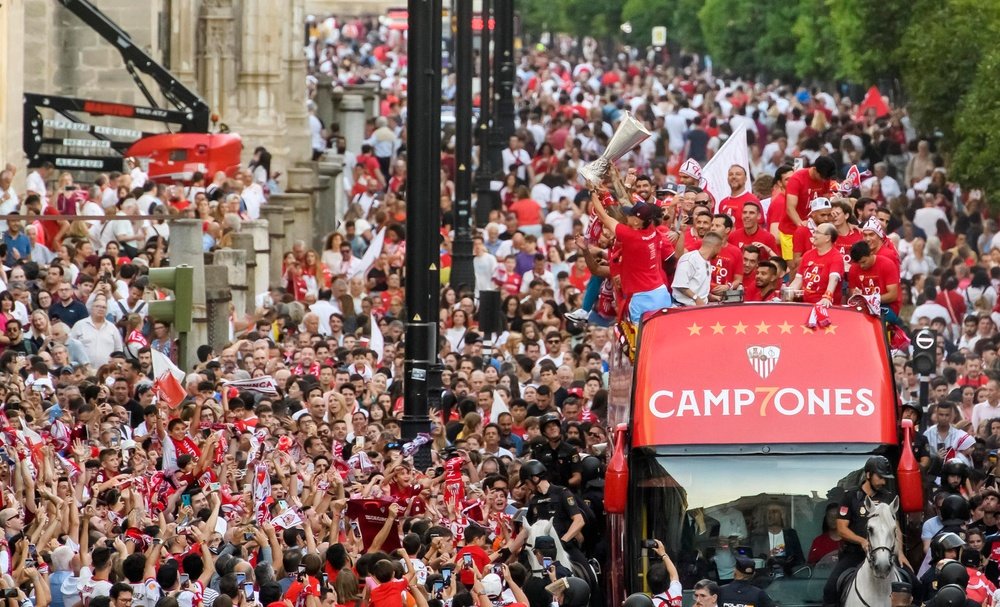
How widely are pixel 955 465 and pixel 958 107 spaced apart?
22851mm

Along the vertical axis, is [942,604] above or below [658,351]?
below

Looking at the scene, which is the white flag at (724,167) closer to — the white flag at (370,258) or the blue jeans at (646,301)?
the blue jeans at (646,301)

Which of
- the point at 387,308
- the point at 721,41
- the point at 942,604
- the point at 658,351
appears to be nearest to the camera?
the point at 942,604

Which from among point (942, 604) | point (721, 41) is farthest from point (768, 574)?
point (721, 41)

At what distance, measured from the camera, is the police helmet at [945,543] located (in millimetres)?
A: 16953

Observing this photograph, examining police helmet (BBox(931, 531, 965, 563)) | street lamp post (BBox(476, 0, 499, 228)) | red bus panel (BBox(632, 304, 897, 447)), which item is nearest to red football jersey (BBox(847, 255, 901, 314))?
red bus panel (BBox(632, 304, 897, 447))

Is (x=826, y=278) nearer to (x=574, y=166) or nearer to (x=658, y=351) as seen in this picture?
(x=658, y=351)

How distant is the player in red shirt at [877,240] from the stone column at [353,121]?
118 ft

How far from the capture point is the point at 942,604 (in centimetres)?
1543

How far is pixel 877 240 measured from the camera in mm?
19703

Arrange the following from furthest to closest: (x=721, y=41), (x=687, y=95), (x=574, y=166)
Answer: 1. (x=721, y=41)
2. (x=687, y=95)
3. (x=574, y=166)

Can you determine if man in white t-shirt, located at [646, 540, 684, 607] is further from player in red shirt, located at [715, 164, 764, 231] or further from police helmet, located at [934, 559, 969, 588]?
player in red shirt, located at [715, 164, 764, 231]

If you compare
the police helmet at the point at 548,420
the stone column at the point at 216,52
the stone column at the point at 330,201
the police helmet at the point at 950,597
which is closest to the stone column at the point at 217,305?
the police helmet at the point at 548,420

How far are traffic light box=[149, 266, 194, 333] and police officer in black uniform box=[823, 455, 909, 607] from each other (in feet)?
26.9
